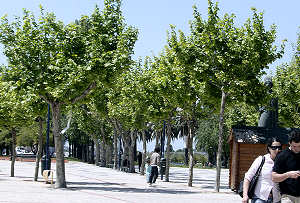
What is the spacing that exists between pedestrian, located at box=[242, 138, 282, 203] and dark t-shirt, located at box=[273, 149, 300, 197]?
214mm

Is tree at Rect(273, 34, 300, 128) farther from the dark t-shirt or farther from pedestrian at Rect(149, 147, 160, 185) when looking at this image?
the dark t-shirt

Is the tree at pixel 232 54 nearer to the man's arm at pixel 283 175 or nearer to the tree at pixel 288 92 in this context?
the tree at pixel 288 92

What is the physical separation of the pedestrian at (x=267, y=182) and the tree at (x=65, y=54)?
41.5 feet

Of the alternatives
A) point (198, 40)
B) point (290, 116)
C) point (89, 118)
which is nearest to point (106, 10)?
point (198, 40)

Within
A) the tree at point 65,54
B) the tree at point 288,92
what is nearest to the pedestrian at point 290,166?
the tree at point 65,54

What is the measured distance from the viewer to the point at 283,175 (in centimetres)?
661

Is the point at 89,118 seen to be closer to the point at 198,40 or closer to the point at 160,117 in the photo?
the point at 160,117

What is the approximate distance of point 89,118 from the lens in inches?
2099

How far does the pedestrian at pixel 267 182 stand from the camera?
6941 mm

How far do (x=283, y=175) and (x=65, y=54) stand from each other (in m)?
15.2

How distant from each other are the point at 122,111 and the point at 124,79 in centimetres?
327

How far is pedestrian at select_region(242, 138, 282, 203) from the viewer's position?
6.94 m

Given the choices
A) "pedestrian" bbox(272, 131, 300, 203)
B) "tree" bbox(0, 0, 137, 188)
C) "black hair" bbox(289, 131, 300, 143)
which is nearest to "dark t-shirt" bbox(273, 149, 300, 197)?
"pedestrian" bbox(272, 131, 300, 203)

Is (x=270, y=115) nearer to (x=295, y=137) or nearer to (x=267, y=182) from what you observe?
(x=267, y=182)
